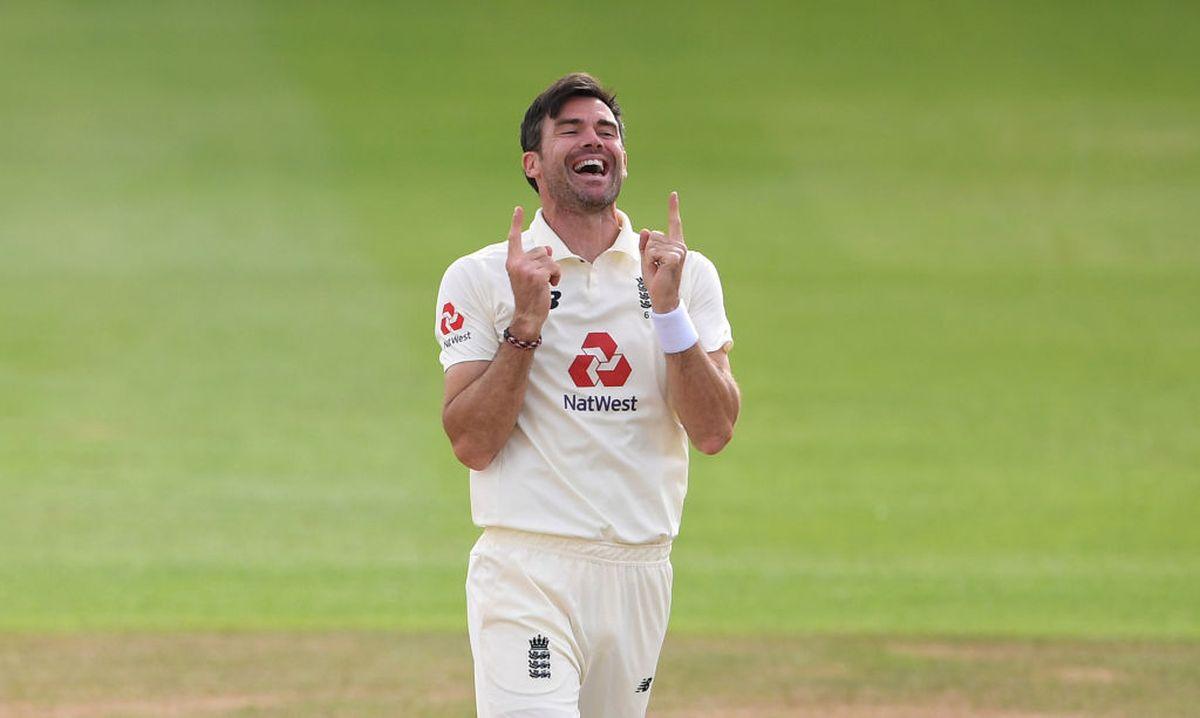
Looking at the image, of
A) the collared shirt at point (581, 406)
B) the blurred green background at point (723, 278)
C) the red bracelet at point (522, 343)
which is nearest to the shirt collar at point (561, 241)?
the collared shirt at point (581, 406)

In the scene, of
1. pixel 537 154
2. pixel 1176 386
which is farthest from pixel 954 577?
pixel 537 154

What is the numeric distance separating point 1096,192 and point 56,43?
14.0m

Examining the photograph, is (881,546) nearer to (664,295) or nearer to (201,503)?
(201,503)

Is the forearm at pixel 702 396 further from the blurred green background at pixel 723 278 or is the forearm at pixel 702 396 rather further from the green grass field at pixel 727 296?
the blurred green background at pixel 723 278

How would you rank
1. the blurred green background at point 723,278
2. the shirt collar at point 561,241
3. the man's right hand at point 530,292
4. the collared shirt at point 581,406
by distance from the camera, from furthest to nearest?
the blurred green background at point 723,278 → the shirt collar at point 561,241 → the collared shirt at point 581,406 → the man's right hand at point 530,292

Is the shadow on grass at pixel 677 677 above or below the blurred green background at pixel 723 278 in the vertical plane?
below

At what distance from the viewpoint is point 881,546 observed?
12258mm

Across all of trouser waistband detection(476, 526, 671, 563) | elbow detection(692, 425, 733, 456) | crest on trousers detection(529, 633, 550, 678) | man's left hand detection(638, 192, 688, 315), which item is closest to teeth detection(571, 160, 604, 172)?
man's left hand detection(638, 192, 688, 315)

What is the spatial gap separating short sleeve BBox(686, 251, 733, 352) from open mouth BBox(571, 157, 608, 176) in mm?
320

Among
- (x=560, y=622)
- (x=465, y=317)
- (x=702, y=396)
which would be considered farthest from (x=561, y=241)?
(x=560, y=622)

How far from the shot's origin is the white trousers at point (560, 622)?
15.6 feet

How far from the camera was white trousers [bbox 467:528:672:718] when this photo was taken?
4.75 metres

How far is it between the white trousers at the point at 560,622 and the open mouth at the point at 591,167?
918 millimetres

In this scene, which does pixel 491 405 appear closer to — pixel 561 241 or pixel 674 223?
pixel 561 241
